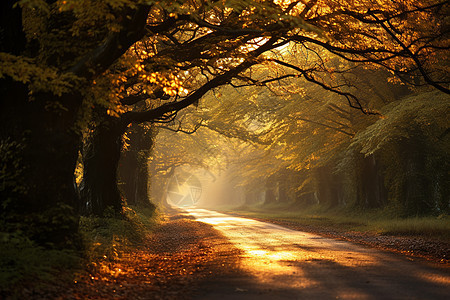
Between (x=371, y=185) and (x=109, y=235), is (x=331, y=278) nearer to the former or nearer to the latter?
(x=109, y=235)

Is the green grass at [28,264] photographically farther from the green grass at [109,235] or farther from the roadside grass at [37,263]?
the green grass at [109,235]

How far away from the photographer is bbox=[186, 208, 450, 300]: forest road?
6492mm

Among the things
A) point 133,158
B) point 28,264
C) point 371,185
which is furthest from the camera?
point 371,185

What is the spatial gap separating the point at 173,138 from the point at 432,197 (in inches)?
1156

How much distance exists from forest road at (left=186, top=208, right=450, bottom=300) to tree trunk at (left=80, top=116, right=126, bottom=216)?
6.06 meters

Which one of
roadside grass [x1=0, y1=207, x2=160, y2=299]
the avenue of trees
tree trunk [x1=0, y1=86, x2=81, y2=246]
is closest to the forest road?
roadside grass [x1=0, y1=207, x2=160, y2=299]

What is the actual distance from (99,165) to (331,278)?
956 centimetres

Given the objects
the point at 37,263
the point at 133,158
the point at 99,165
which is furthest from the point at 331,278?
the point at 133,158

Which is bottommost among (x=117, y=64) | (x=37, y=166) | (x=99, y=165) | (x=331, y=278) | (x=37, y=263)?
(x=331, y=278)

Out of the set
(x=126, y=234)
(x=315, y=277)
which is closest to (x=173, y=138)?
(x=126, y=234)

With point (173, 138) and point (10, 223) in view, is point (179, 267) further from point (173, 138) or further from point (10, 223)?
point (173, 138)

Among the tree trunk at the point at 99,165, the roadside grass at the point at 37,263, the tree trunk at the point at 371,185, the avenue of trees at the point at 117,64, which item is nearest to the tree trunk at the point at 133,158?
the avenue of trees at the point at 117,64

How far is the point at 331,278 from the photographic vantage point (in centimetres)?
759

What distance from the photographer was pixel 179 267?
9789 millimetres
